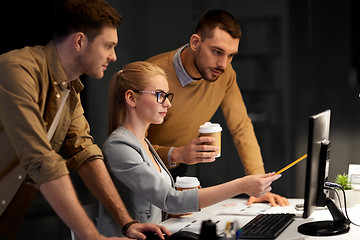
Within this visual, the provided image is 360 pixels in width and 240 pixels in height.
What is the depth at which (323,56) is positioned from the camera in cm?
372

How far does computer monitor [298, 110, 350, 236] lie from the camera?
2.06 metres

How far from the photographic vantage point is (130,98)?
8.23ft

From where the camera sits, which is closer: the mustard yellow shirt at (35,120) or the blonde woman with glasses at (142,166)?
the mustard yellow shirt at (35,120)

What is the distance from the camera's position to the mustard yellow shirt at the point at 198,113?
317 centimetres

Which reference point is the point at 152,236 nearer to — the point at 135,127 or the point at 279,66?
the point at 135,127

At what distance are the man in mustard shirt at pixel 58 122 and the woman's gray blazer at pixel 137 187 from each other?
0.09m

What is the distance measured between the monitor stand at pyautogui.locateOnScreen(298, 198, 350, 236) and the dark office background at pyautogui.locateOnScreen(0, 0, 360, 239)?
1464mm

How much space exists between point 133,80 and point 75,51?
18.6 inches

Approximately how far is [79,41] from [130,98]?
50 cm

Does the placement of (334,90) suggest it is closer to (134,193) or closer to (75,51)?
(134,193)

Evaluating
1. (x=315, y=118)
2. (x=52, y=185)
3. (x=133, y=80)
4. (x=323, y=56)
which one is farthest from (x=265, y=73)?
(x=52, y=185)

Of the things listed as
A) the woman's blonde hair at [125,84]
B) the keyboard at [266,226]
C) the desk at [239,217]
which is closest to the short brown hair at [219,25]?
the woman's blonde hair at [125,84]

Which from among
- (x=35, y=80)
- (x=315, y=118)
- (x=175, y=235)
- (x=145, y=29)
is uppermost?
(x=145, y=29)

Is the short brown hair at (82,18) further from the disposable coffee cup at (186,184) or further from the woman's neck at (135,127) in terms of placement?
the disposable coffee cup at (186,184)
